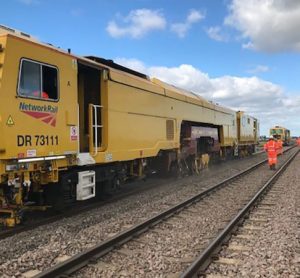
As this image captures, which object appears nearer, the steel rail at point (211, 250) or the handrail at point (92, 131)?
the steel rail at point (211, 250)

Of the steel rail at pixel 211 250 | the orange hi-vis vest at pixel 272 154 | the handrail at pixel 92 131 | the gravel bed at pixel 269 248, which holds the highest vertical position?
the handrail at pixel 92 131

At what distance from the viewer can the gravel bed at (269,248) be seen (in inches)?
233

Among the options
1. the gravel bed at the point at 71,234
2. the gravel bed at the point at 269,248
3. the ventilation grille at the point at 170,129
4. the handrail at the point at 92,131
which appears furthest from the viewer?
the ventilation grille at the point at 170,129

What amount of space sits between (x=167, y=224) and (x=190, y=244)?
1.67 metres

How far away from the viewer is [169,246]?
7301mm

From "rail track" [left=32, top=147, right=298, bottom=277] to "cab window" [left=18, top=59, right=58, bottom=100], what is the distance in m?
2.94

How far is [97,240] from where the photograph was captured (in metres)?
7.59

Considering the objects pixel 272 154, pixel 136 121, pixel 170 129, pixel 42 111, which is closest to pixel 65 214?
pixel 42 111

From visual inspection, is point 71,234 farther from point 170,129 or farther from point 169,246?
point 170,129

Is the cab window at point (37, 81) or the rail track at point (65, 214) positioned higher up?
the cab window at point (37, 81)

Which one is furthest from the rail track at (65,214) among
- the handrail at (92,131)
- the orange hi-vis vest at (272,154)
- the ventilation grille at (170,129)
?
the orange hi-vis vest at (272,154)

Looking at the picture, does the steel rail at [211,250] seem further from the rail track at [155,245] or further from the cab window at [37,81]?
the cab window at [37,81]

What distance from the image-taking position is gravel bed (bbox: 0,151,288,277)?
20.9 feet

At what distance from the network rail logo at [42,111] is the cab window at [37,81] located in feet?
0.56
